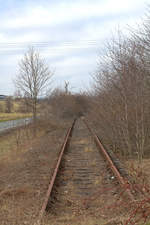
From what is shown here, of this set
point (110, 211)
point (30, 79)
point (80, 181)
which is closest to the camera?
point (110, 211)

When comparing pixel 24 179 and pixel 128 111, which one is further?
pixel 128 111

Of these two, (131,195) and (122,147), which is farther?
(122,147)

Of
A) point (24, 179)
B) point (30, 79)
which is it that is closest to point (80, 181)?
point (24, 179)

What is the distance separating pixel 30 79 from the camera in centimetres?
2316

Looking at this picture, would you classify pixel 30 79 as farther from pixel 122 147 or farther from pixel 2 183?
pixel 2 183

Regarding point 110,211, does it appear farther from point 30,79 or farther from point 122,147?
point 30,79

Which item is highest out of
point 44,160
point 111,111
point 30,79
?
point 30,79

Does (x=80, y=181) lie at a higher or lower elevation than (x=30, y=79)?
lower

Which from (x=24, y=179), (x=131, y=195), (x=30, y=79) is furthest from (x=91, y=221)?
(x=30, y=79)

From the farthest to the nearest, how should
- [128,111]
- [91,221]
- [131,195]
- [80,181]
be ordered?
1. [128,111]
2. [80,181]
3. [131,195]
4. [91,221]

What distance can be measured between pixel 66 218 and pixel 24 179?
363cm

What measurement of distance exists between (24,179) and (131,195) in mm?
3925

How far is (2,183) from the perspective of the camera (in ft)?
27.4

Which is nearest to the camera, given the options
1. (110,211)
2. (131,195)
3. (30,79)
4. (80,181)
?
(110,211)
